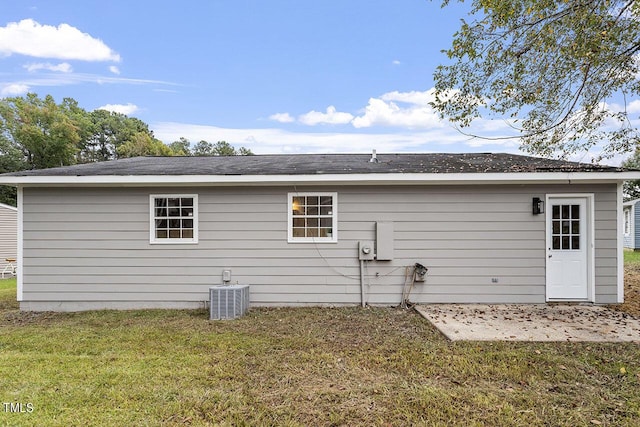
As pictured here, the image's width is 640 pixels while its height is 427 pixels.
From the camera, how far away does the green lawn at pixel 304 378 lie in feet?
8.95

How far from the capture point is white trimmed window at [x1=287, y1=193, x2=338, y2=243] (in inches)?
250

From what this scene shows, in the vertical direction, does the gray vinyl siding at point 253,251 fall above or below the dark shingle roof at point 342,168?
below

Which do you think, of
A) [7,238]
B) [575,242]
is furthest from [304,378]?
[7,238]

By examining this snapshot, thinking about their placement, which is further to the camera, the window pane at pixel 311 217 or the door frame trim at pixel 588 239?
the window pane at pixel 311 217

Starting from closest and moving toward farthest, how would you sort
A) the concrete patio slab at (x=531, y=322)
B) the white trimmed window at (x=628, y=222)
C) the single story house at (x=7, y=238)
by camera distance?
the concrete patio slab at (x=531, y=322), the single story house at (x=7, y=238), the white trimmed window at (x=628, y=222)

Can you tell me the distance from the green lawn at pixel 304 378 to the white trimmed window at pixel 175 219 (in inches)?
68.1

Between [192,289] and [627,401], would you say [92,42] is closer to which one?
[192,289]

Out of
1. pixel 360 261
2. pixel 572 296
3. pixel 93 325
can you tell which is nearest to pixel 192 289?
pixel 93 325

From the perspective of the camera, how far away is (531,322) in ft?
16.9

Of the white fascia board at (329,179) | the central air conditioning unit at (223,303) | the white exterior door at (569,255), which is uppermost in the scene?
the white fascia board at (329,179)

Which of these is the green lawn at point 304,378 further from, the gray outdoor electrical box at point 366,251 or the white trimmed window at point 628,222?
the white trimmed window at point 628,222

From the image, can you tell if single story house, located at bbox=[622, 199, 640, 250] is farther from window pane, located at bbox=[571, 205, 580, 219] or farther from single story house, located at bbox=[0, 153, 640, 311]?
single story house, located at bbox=[0, 153, 640, 311]

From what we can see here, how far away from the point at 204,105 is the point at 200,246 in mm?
16128

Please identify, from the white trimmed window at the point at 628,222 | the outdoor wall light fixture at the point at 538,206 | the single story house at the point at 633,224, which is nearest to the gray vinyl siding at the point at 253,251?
the outdoor wall light fixture at the point at 538,206
